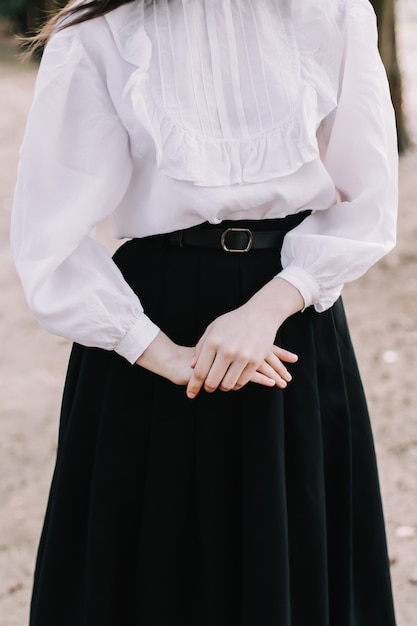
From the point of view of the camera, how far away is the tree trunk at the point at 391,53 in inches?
230

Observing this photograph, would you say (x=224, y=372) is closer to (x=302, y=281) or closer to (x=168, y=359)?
(x=168, y=359)

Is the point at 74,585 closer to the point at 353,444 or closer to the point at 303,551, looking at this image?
the point at 303,551

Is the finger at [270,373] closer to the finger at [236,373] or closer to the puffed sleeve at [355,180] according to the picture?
the finger at [236,373]

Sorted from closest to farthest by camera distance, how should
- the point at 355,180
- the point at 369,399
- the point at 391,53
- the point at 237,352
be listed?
the point at 237,352 → the point at 355,180 → the point at 369,399 → the point at 391,53

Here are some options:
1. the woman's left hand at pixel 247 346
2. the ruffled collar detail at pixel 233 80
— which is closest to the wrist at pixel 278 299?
the woman's left hand at pixel 247 346

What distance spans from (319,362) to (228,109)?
556 millimetres

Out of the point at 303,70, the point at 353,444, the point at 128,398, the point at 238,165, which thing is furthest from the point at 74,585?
the point at 303,70

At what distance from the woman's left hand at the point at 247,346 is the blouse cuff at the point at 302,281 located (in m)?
0.01

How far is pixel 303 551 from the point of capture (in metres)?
1.66

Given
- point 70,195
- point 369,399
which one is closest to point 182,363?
point 70,195

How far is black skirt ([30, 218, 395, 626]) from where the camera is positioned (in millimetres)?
1590

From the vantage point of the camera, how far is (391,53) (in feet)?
20.4

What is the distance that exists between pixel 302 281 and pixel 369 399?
7.17ft

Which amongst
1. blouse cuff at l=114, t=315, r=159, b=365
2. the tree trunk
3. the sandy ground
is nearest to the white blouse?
blouse cuff at l=114, t=315, r=159, b=365
